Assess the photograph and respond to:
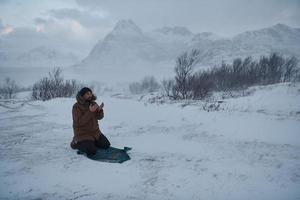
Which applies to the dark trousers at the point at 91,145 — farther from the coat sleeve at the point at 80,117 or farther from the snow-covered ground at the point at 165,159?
the coat sleeve at the point at 80,117

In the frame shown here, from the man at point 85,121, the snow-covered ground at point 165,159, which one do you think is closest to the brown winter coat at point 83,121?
the man at point 85,121

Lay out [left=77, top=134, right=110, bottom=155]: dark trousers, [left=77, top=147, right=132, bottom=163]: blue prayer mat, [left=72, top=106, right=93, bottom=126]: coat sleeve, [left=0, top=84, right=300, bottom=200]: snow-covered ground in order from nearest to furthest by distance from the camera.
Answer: [left=0, top=84, right=300, bottom=200]: snow-covered ground < [left=77, top=147, right=132, bottom=163]: blue prayer mat < [left=77, top=134, right=110, bottom=155]: dark trousers < [left=72, top=106, right=93, bottom=126]: coat sleeve

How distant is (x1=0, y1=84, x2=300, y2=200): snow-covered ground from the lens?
4.53 meters

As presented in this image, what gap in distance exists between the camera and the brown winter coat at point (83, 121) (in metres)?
6.09

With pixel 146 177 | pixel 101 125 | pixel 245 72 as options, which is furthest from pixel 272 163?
pixel 245 72

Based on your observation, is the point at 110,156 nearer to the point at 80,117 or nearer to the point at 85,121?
the point at 85,121

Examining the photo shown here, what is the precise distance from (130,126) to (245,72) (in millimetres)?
46130

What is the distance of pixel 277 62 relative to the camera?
168 feet

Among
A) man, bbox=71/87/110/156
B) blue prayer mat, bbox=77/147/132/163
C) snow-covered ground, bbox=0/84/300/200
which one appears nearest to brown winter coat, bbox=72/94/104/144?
man, bbox=71/87/110/156

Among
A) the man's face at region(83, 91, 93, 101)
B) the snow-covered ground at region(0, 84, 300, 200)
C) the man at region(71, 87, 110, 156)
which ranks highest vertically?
the man's face at region(83, 91, 93, 101)

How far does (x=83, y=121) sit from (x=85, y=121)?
0.15ft

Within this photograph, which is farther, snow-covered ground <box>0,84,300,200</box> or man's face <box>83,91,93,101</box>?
man's face <box>83,91,93,101</box>

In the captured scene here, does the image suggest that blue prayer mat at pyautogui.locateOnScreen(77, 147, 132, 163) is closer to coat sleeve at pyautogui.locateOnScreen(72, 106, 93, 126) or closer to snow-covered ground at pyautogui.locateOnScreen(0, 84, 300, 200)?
snow-covered ground at pyautogui.locateOnScreen(0, 84, 300, 200)

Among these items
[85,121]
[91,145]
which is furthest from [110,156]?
[85,121]
